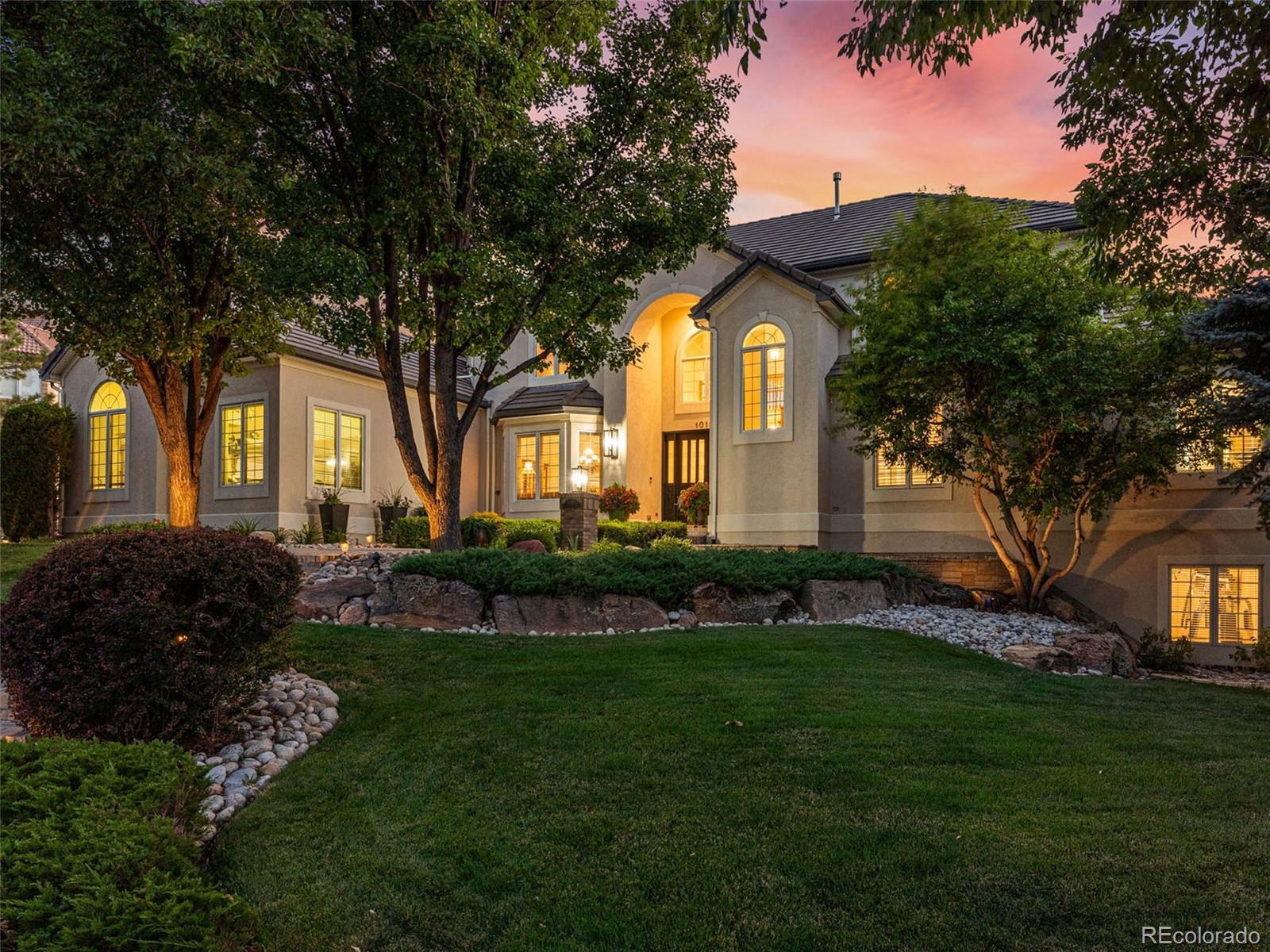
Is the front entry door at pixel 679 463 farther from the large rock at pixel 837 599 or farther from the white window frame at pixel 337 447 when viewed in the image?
the large rock at pixel 837 599

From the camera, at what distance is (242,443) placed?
646 inches

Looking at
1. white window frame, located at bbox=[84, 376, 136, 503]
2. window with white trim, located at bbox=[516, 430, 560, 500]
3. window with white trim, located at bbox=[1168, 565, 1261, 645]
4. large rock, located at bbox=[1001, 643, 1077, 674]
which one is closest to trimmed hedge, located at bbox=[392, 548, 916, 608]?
large rock, located at bbox=[1001, 643, 1077, 674]

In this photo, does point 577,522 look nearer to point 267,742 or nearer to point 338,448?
point 338,448

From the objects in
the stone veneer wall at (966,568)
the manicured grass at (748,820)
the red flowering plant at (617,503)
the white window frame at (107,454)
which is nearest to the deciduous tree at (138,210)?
the white window frame at (107,454)

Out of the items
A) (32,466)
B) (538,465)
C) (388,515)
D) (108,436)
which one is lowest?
(388,515)

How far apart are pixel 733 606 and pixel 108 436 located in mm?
16271

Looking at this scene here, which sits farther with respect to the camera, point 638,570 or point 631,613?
point 638,570

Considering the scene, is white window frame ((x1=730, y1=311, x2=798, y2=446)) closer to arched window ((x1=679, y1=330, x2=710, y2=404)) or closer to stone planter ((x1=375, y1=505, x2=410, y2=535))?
arched window ((x1=679, y1=330, x2=710, y2=404))

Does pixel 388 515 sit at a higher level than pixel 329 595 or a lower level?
higher

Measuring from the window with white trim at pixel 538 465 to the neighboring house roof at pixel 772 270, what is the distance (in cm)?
538

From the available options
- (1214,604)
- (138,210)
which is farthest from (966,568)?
(138,210)

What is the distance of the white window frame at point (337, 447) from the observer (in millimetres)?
16250

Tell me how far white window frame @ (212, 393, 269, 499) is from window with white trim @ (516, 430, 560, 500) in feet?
17.7

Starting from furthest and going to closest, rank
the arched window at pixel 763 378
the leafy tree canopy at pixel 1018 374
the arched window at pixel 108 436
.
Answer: the arched window at pixel 108 436 → the arched window at pixel 763 378 → the leafy tree canopy at pixel 1018 374
